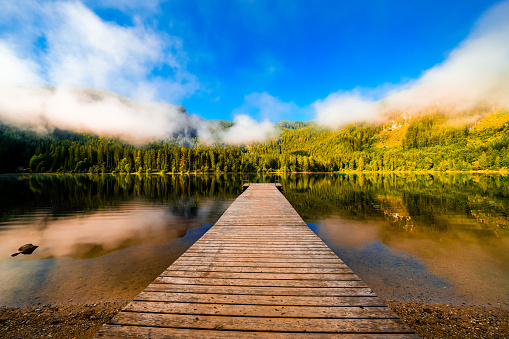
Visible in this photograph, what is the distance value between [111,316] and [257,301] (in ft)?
19.5

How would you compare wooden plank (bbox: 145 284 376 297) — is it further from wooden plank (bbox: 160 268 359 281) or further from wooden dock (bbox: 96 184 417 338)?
wooden plank (bbox: 160 268 359 281)

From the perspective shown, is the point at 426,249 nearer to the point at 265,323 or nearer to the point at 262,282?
the point at 262,282

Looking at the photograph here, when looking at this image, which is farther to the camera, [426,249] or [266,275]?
[426,249]

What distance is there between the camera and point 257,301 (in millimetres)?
4832

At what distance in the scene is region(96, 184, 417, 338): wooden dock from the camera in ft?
12.7

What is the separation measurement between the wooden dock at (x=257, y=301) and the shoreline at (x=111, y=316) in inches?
124

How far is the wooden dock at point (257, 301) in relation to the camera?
3883mm

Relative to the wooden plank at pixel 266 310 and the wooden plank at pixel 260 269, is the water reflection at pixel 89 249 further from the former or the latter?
the wooden plank at pixel 266 310

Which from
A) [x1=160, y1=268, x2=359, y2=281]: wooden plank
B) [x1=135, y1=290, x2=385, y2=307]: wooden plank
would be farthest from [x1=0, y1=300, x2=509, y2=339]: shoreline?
[x1=135, y1=290, x2=385, y2=307]: wooden plank

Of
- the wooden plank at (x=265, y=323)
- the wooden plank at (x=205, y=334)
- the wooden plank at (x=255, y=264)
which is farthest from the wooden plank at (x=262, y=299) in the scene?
the wooden plank at (x=255, y=264)

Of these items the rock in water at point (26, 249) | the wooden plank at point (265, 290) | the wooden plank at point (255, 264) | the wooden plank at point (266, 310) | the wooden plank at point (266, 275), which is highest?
the wooden plank at point (266, 310)

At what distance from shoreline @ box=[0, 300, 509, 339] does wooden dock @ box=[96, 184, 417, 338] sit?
314cm

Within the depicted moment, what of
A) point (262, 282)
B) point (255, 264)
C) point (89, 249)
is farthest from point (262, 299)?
point (89, 249)

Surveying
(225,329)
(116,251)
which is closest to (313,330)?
(225,329)
